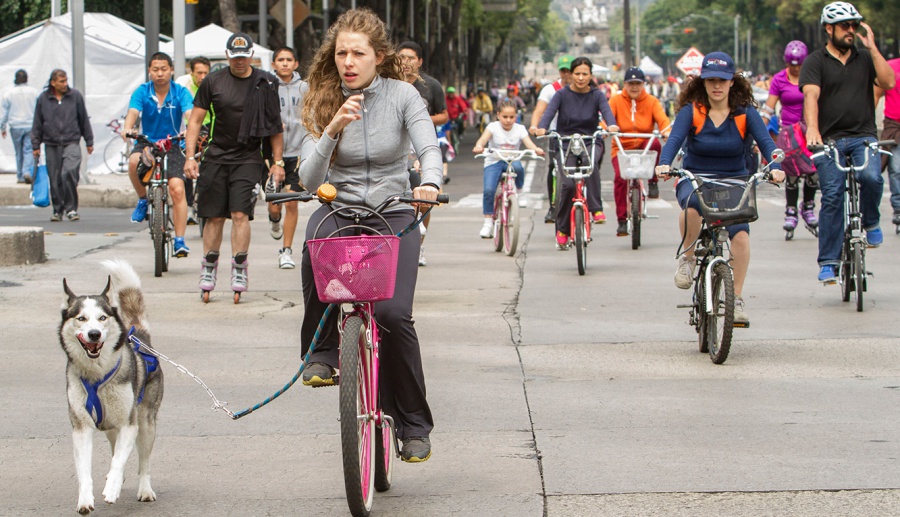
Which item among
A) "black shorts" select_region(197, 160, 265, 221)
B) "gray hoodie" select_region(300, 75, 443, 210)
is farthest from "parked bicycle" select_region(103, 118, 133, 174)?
"gray hoodie" select_region(300, 75, 443, 210)

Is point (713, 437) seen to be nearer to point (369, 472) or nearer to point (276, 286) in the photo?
point (369, 472)

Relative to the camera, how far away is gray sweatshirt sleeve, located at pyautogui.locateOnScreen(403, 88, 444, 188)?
5.21 metres

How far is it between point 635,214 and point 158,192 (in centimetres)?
476

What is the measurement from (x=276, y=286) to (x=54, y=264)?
2.61 meters

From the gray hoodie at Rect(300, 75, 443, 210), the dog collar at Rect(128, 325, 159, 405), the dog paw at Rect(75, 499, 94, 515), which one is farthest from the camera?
the dog collar at Rect(128, 325, 159, 405)

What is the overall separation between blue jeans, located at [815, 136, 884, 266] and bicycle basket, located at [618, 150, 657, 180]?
3.11 meters

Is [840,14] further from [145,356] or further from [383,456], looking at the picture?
[145,356]

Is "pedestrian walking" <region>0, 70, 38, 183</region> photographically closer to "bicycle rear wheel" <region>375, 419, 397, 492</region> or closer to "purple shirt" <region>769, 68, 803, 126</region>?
"purple shirt" <region>769, 68, 803, 126</region>

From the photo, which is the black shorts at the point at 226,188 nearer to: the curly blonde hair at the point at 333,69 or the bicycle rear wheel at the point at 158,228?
the bicycle rear wheel at the point at 158,228

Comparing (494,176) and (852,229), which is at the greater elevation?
(494,176)

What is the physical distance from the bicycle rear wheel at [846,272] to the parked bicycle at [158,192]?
550 centimetres

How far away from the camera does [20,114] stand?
21328mm

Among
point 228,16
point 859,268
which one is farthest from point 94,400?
point 228,16

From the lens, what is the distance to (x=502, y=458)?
19.7ft
